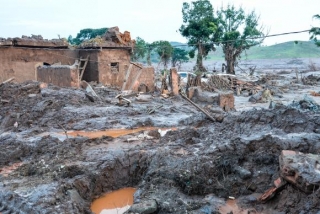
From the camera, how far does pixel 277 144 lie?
22.5 feet

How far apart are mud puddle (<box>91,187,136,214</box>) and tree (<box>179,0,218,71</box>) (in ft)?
77.1

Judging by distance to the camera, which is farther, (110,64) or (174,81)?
(110,64)

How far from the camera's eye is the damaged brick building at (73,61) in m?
16.2

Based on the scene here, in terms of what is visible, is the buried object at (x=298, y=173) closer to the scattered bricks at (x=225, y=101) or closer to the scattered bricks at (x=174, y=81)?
the scattered bricks at (x=225, y=101)

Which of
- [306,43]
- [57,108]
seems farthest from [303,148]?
[306,43]

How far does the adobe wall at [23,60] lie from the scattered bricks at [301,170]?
14.5 metres

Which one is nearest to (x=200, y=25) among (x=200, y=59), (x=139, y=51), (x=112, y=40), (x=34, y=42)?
(x=200, y=59)

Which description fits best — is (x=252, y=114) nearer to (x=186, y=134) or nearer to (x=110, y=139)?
(x=186, y=134)

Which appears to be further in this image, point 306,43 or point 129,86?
point 306,43

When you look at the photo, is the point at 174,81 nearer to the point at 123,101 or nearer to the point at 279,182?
the point at 123,101

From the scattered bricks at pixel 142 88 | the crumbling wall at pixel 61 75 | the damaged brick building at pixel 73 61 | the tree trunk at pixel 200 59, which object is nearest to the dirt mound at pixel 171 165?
the crumbling wall at pixel 61 75

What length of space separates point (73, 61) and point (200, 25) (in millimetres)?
13449

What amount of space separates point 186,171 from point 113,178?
4.81ft

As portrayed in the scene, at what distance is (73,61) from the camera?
1927cm
